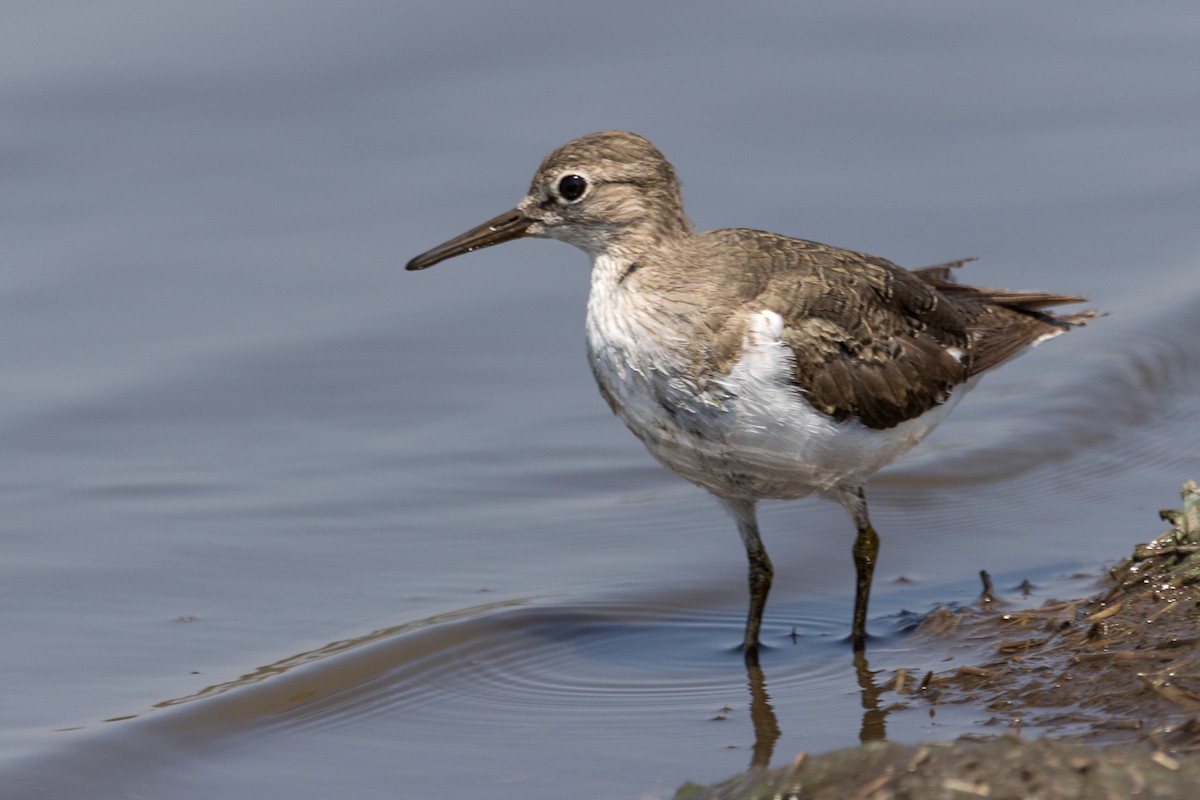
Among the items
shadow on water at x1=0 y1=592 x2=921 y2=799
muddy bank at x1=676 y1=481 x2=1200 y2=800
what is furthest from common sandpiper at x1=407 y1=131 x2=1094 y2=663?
muddy bank at x1=676 y1=481 x2=1200 y2=800

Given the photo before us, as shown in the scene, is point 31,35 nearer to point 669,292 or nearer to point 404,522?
point 404,522

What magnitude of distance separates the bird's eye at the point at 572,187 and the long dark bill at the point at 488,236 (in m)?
0.22

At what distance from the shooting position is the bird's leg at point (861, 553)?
7105 mm

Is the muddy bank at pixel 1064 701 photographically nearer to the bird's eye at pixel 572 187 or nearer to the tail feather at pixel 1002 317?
the tail feather at pixel 1002 317

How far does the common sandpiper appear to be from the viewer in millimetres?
6539

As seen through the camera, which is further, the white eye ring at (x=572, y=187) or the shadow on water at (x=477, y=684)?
the white eye ring at (x=572, y=187)

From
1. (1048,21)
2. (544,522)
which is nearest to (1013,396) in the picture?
(544,522)

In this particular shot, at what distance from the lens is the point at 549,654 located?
7184mm

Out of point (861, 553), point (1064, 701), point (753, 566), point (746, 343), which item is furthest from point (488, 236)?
point (1064, 701)

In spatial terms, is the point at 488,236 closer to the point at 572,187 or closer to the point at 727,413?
the point at 572,187

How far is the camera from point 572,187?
709 centimetres

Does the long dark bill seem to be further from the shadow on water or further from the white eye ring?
the shadow on water

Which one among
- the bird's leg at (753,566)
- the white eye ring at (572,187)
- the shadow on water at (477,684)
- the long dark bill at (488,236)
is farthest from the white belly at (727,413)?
the shadow on water at (477,684)

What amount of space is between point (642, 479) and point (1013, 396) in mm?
2419
